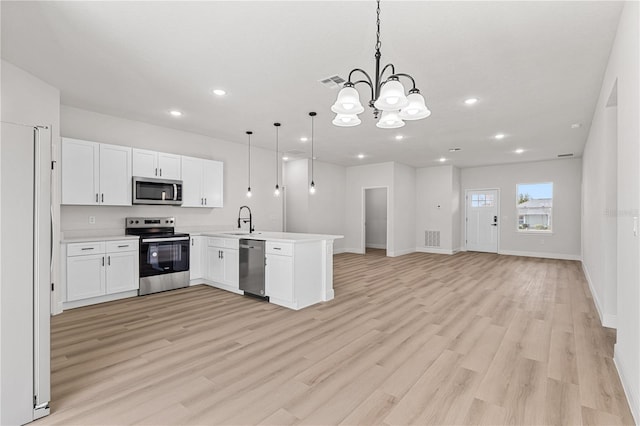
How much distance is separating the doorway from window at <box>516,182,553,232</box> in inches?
160

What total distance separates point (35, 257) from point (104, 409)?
42.2 inches

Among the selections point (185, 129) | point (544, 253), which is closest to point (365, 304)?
point (185, 129)

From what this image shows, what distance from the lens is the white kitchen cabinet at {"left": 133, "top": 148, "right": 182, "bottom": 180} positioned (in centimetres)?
500

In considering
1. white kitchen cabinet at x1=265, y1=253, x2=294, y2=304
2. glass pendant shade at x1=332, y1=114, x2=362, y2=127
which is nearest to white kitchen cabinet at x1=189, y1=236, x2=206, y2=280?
white kitchen cabinet at x1=265, y1=253, x2=294, y2=304

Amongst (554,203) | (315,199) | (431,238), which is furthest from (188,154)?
(554,203)

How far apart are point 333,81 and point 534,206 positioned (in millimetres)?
8278

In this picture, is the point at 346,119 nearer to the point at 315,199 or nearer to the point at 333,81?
the point at 333,81

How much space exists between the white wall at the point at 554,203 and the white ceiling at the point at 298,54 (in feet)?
14.2

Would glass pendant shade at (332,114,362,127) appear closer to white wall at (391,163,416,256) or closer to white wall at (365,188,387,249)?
white wall at (391,163,416,256)

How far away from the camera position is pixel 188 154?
19.5ft

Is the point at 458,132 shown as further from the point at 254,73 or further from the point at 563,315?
A: the point at 254,73

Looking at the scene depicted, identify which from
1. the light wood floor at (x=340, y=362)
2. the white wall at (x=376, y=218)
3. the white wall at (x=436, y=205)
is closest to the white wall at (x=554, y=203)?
the white wall at (x=436, y=205)

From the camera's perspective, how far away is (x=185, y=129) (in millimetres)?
5766

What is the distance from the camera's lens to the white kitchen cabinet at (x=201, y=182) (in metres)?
5.63
